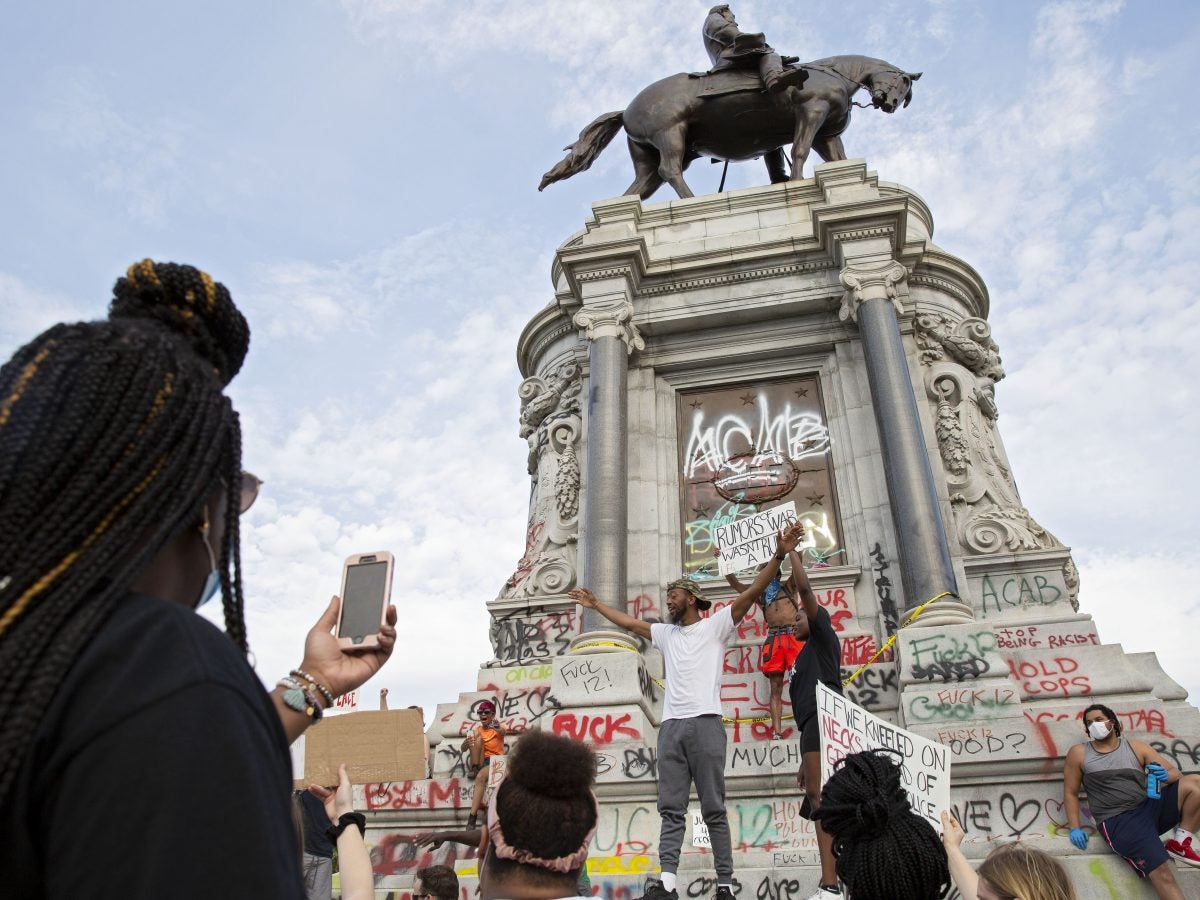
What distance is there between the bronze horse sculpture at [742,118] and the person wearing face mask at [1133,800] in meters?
9.37

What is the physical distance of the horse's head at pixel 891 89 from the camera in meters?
14.5

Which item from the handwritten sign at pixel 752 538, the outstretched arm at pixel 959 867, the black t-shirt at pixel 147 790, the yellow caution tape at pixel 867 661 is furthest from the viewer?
the yellow caution tape at pixel 867 661

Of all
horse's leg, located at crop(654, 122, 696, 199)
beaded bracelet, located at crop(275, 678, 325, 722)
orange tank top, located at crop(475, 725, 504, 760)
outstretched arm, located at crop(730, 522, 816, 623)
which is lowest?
beaded bracelet, located at crop(275, 678, 325, 722)

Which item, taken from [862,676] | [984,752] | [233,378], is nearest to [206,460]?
[233,378]

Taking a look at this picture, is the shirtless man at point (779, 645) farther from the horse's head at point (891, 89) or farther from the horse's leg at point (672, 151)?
the horse's head at point (891, 89)

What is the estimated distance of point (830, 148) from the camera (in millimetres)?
14680

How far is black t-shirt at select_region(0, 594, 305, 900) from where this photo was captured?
1.00 meters

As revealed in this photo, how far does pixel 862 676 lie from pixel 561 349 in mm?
6898

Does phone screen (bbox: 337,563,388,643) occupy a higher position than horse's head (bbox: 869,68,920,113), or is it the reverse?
horse's head (bbox: 869,68,920,113)

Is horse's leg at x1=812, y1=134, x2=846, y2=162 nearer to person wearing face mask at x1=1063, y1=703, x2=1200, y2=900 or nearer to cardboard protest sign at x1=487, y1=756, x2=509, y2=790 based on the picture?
person wearing face mask at x1=1063, y1=703, x2=1200, y2=900

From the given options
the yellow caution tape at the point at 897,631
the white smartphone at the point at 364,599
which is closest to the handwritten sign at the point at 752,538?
the yellow caution tape at the point at 897,631

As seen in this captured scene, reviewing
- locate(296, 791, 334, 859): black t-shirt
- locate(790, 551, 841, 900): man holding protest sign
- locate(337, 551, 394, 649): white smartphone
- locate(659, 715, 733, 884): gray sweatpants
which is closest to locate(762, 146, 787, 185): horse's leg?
locate(790, 551, 841, 900): man holding protest sign

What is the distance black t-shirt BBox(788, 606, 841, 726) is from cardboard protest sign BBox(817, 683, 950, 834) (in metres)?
1.09

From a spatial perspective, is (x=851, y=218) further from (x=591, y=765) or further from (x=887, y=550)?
(x=591, y=765)
